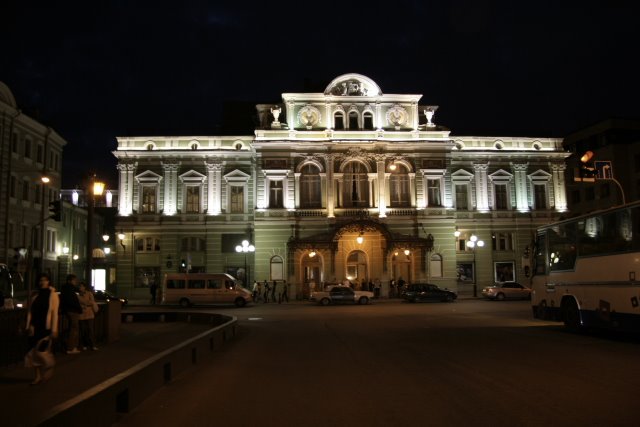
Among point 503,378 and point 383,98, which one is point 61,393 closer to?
point 503,378

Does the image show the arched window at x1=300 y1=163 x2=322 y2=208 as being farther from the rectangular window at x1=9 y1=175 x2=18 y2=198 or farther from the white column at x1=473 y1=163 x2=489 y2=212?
the rectangular window at x1=9 y1=175 x2=18 y2=198

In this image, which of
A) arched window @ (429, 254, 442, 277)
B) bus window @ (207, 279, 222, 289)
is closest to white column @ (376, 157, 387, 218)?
arched window @ (429, 254, 442, 277)

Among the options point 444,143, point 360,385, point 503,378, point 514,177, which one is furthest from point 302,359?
point 514,177

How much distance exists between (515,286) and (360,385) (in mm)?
39069

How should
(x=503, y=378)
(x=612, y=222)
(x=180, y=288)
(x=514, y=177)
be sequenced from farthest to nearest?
(x=514, y=177), (x=180, y=288), (x=612, y=222), (x=503, y=378)

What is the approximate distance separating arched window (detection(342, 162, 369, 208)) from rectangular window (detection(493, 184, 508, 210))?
12.8 metres

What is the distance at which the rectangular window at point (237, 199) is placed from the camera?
175 ft

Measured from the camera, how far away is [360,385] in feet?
36.2

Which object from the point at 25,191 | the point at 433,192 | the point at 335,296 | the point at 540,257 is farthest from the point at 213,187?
the point at 540,257

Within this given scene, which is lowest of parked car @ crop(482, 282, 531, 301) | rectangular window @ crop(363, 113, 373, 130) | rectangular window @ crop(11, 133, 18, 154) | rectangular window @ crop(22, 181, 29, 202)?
parked car @ crop(482, 282, 531, 301)

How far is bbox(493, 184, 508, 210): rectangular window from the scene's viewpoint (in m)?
55.6

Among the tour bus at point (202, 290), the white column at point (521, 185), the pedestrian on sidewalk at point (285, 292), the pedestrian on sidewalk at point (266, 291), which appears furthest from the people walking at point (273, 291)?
the white column at point (521, 185)

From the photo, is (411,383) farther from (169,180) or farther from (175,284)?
(169,180)

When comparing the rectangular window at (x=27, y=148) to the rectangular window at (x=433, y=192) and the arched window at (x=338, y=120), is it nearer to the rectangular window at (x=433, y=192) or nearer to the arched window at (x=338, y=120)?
the arched window at (x=338, y=120)
